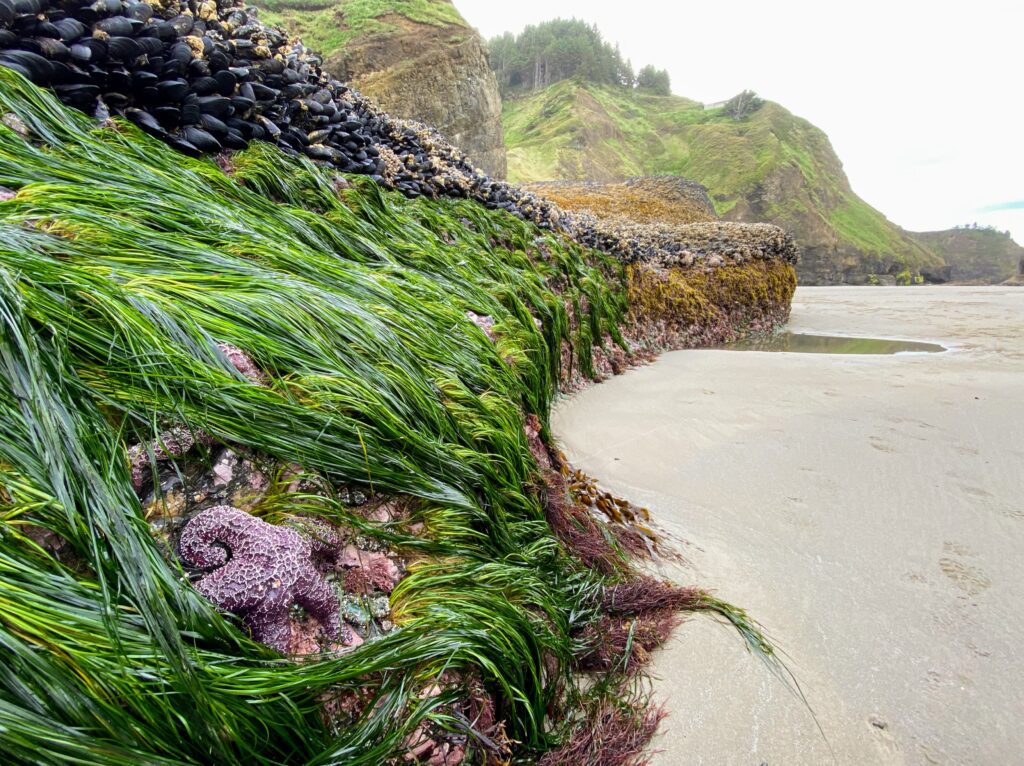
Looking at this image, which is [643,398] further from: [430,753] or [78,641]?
[78,641]

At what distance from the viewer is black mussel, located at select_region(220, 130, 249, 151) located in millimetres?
3203

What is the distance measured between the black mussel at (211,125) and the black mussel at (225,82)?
0.21 metres

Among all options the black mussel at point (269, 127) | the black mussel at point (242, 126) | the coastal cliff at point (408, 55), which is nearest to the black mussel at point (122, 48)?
the black mussel at point (242, 126)

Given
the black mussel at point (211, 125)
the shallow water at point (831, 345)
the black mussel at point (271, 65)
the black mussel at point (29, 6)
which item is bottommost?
the shallow water at point (831, 345)

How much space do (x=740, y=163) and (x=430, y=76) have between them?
4611 cm

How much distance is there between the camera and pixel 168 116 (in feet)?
9.64

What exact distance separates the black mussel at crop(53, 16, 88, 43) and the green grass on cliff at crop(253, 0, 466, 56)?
1577cm

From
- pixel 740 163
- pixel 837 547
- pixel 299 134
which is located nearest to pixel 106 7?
pixel 299 134

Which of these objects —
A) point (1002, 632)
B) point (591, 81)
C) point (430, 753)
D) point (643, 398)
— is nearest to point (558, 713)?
point (430, 753)

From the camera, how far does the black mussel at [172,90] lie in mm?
2889

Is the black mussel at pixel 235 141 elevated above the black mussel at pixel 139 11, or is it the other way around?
the black mussel at pixel 139 11

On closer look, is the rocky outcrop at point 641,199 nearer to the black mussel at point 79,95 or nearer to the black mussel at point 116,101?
the black mussel at point 116,101

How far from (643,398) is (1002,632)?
259cm

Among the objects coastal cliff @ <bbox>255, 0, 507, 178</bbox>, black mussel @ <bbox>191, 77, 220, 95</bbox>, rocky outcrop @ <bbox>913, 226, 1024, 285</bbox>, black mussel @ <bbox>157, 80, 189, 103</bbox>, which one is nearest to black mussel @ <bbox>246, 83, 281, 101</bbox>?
black mussel @ <bbox>191, 77, 220, 95</bbox>
